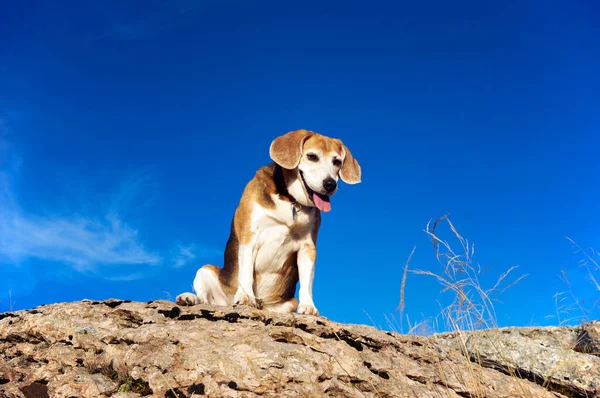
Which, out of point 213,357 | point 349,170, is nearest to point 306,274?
point 349,170

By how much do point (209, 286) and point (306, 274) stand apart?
1485mm

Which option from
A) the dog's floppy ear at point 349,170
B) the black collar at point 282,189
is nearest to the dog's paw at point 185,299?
the black collar at point 282,189

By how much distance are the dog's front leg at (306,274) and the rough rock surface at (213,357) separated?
3.75 ft

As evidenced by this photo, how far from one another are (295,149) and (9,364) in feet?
14.4

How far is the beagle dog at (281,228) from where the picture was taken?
704cm

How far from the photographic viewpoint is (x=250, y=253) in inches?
279

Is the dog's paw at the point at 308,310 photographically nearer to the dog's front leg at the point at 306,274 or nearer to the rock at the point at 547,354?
the dog's front leg at the point at 306,274

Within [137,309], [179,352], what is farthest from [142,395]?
[137,309]

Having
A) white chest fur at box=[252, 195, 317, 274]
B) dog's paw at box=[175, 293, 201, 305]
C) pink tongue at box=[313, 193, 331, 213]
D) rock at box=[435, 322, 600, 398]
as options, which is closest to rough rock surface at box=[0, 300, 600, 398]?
dog's paw at box=[175, 293, 201, 305]

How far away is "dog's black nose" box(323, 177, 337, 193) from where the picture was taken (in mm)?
6965

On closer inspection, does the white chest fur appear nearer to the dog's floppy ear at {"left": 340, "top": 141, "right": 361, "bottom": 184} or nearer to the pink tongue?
the pink tongue

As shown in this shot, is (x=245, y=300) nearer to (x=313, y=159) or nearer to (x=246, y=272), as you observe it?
(x=246, y=272)

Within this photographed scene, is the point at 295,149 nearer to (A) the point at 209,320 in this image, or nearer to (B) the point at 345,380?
(A) the point at 209,320

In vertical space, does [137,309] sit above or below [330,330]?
above
